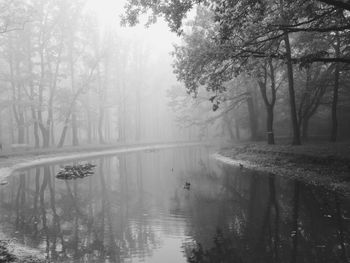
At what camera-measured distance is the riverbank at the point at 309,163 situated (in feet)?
46.9

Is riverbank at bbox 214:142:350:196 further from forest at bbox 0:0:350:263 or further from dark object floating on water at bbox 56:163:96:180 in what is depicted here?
dark object floating on water at bbox 56:163:96:180

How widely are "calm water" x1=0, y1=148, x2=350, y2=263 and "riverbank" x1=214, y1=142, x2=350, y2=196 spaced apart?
86 centimetres

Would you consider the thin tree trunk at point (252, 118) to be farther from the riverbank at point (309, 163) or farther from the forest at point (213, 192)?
the riverbank at point (309, 163)

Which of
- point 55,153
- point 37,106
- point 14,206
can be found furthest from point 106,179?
point 37,106

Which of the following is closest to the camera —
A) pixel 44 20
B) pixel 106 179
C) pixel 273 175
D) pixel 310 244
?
pixel 310 244

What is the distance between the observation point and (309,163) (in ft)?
57.3

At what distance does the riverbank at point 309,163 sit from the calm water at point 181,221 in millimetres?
861

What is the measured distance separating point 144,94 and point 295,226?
237ft

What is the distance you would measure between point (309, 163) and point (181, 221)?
9.63m

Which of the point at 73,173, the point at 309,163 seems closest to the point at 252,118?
the point at 309,163

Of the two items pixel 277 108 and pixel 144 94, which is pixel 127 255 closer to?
pixel 277 108

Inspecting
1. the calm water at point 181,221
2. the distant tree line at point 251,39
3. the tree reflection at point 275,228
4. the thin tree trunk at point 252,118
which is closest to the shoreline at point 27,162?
the calm water at point 181,221

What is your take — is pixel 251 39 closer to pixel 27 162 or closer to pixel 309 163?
pixel 309 163

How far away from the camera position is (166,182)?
736 inches
